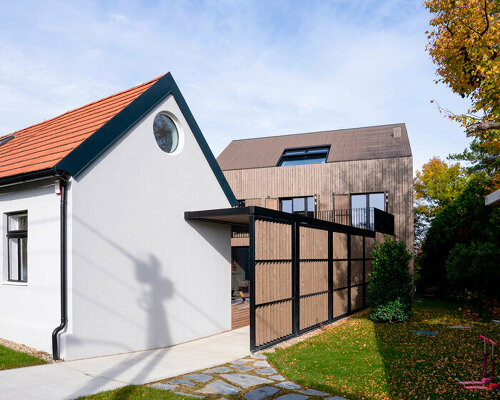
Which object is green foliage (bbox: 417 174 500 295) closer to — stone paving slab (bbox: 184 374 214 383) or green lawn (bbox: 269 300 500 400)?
green lawn (bbox: 269 300 500 400)

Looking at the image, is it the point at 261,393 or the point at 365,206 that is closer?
the point at 261,393

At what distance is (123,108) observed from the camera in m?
8.84

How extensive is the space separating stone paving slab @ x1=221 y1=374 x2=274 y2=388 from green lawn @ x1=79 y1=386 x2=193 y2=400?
109cm

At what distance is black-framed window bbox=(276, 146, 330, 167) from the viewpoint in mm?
23969

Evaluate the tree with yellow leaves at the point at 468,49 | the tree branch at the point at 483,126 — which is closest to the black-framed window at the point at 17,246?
the tree branch at the point at 483,126

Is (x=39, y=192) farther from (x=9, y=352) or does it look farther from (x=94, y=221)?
(x=9, y=352)

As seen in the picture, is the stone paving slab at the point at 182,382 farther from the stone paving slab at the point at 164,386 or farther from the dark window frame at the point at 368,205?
the dark window frame at the point at 368,205

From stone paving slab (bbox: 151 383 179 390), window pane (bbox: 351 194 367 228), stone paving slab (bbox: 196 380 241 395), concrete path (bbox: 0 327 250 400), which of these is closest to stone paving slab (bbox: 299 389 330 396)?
stone paving slab (bbox: 196 380 241 395)

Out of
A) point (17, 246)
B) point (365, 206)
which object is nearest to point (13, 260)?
point (17, 246)

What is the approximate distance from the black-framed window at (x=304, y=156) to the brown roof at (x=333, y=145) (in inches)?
10.9

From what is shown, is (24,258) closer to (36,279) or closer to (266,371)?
(36,279)

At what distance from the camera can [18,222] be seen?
924cm

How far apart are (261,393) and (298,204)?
17.3 meters

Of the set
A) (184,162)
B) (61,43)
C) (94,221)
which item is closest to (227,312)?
(184,162)
